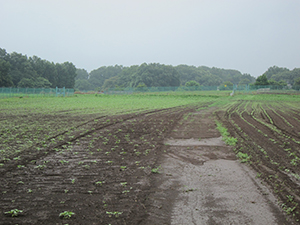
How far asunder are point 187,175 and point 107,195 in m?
2.24

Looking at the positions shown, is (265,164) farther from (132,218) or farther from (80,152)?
(80,152)

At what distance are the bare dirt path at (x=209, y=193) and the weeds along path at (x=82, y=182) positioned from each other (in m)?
0.35

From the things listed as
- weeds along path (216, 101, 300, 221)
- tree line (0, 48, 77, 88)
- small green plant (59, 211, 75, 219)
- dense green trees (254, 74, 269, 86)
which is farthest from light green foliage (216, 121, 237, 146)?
dense green trees (254, 74, 269, 86)

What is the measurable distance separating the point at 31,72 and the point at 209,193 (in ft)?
277

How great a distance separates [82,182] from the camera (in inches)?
218

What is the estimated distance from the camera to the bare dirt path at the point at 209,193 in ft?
13.5

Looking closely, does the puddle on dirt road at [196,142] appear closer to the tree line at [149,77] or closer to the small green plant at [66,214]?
the small green plant at [66,214]

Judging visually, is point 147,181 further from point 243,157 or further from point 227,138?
point 227,138

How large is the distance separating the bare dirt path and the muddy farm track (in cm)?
2

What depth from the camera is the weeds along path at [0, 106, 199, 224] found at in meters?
4.11

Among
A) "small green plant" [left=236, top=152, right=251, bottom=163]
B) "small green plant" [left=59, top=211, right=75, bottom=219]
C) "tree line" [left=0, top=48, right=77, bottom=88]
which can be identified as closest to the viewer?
"small green plant" [left=59, top=211, right=75, bottom=219]

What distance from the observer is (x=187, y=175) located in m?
6.27

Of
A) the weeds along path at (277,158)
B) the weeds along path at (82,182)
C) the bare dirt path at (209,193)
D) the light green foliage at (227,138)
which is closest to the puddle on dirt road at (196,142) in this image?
the light green foliage at (227,138)

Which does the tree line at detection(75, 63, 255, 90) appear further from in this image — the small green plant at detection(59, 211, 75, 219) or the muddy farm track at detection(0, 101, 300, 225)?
the small green plant at detection(59, 211, 75, 219)
